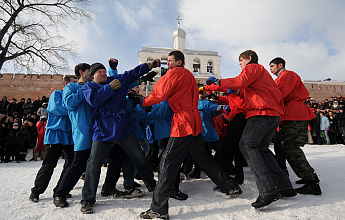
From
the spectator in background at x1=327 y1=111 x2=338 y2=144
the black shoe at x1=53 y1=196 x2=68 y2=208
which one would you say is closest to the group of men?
the black shoe at x1=53 y1=196 x2=68 y2=208

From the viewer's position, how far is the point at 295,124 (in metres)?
3.20

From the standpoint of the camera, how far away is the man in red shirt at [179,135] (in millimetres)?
2449

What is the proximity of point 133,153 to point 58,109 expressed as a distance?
4.38ft

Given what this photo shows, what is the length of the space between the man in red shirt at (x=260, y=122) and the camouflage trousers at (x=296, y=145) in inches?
17.4

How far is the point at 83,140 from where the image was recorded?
9.10 ft

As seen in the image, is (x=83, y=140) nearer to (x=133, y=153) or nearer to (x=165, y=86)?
(x=133, y=153)

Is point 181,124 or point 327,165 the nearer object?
point 181,124

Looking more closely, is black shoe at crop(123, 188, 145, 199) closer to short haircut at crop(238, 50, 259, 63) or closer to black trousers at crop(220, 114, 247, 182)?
black trousers at crop(220, 114, 247, 182)

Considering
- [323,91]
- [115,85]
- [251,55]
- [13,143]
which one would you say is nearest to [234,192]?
[251,55]

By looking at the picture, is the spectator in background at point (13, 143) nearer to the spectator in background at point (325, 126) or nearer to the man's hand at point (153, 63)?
the man's hand at point (153, 63)

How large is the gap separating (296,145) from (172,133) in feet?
6.38

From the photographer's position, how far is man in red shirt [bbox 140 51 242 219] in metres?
2.45

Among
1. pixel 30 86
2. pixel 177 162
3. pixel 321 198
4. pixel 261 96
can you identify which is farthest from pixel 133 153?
pixel 30 86

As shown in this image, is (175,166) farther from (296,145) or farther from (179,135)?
(296,145)
